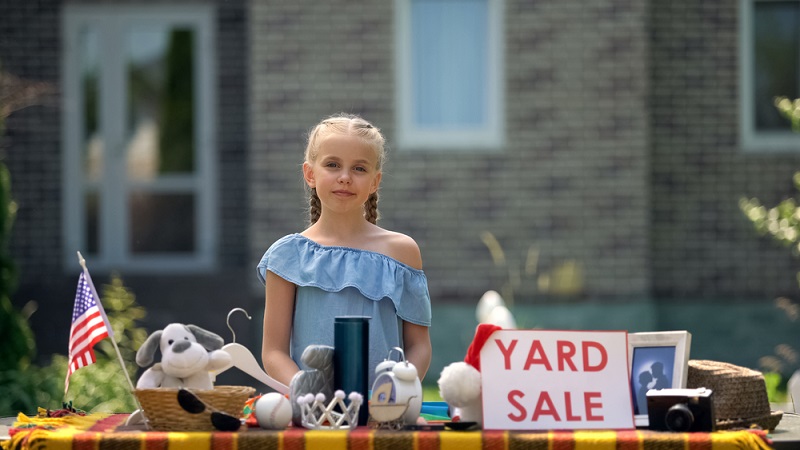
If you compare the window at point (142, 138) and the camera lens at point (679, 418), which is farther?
the window at point (142, 138)

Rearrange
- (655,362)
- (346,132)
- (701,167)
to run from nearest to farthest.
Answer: (655,362) < (346,132) < (701,167)

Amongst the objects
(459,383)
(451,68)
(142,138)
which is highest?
(451,68)

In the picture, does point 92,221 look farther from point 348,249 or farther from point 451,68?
point 348,249

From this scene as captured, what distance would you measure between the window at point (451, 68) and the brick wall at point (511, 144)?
22 centimetres

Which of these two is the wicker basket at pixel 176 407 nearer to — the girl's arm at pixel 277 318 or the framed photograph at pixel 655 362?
the girl's arm at pixel 277 318

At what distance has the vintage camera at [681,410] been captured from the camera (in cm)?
253

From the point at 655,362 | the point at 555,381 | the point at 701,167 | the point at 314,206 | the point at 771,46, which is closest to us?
the point at 555,381

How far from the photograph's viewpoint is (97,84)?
36.2 ft

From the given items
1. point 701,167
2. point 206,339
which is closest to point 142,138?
point 701,167

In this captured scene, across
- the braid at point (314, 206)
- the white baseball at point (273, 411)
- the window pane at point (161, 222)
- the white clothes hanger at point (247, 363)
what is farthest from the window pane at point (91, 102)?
the white baseball at point (273, 411)

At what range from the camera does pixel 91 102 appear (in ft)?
36.1

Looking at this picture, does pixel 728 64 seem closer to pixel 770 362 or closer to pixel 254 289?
pixel 770 362

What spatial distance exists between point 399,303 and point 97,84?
862 cm

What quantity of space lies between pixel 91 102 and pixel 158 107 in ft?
1.95
